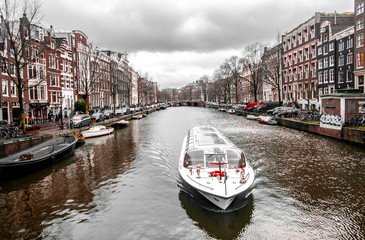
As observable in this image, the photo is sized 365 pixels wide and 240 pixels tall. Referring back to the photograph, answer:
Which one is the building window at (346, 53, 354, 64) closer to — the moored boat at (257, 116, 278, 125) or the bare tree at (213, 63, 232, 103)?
the moored boat at (257, 116, 278, 125)

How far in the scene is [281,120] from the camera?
41188 millimetres

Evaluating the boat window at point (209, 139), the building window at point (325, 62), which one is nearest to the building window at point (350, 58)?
the building window at point (325, 62)

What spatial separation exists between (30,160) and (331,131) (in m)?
26.9

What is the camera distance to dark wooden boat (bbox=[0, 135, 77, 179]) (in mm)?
15195

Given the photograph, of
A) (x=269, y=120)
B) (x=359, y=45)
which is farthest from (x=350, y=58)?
(x=269, y=120)

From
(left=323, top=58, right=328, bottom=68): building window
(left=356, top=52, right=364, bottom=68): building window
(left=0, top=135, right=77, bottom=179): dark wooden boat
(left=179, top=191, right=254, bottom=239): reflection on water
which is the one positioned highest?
(left=323, top=58, right=328, bottom=68): building window

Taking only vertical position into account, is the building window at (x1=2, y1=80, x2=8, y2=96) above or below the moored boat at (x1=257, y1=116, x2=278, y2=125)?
above

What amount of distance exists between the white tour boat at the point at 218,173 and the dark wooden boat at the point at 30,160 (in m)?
9.40

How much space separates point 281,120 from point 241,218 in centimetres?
3340

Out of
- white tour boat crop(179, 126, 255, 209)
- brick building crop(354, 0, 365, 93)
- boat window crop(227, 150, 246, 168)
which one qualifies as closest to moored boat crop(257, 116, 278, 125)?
brick building crop(354, 0, 365, 93)

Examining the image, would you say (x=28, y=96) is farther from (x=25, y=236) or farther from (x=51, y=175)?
(x=25, y=236)

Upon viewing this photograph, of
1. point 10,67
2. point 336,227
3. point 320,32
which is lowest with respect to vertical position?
point 336,227

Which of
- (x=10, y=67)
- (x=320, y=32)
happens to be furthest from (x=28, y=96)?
(x=320, y=32)

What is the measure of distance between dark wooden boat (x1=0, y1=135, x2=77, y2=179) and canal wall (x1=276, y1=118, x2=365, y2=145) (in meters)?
23.9
